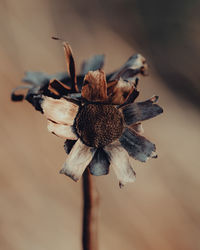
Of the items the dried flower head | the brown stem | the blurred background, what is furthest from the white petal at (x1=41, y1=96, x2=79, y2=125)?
the blurred background

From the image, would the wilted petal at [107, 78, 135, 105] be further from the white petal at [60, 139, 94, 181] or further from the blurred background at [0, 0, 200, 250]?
the blurred background at [0, 0, 200, 250]

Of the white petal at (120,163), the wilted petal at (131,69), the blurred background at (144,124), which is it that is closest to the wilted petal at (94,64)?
the wilted petal at (131,69)

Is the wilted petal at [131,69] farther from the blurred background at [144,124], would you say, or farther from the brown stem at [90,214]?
the blurred background at [144,124]

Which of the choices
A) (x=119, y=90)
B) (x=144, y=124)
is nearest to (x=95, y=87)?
(x=119, y=90)

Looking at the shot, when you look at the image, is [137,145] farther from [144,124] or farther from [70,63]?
[144,124]

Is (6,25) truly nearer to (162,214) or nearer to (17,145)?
(17,145)

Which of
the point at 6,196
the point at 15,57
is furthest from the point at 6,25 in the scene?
the point at 6,196
